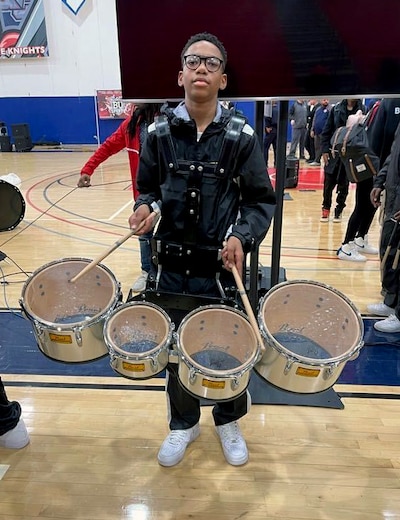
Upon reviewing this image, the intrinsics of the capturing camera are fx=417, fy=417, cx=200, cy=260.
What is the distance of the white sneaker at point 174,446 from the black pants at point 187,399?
0.03 metres

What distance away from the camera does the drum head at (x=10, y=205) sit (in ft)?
14.1

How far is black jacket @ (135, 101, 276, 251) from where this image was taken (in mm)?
1671

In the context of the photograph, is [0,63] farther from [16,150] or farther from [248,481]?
[248,481]

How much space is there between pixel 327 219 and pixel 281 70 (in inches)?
158

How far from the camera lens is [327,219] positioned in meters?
5.86

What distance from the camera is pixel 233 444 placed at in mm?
1977

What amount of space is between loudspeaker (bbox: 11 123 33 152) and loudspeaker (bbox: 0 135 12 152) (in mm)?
238

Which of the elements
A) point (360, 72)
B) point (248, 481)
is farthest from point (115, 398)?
point (360, 72)

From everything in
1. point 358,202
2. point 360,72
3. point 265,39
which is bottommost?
point 358,202

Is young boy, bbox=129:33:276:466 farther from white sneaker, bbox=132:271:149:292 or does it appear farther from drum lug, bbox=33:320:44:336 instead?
white sneaker, bbox=132:271:149:292

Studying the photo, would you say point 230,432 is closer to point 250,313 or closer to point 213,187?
point 250,313

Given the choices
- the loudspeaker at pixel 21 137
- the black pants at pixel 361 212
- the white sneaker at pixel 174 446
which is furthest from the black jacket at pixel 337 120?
the loudspeaker at pixel 21 137

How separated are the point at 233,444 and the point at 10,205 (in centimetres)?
358

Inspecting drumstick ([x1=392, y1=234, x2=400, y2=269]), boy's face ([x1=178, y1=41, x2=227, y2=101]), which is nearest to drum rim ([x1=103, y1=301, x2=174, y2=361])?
boy's face ([x1=178, y1=41, x2=227, y2=101])
